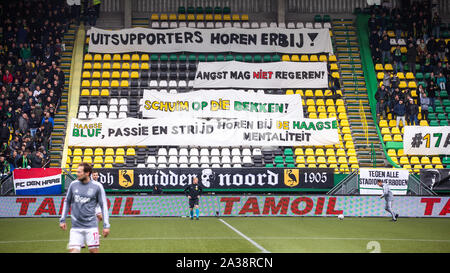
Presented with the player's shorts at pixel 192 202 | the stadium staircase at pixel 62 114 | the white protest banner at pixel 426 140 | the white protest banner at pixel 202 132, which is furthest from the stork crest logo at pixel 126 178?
the white protest banner at pixel 426 140

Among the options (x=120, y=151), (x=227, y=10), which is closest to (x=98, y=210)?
(x=120, y=151)

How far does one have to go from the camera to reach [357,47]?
3806 cm

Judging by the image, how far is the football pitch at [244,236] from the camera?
46.4 feet

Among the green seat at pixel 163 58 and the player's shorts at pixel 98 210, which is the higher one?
the green seat at pixel 163 58

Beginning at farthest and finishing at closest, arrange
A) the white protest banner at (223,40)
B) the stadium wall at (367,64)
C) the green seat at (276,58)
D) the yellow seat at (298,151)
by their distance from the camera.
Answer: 1. the green seat at (276,58)
2. the white protest banner at (223,40)
3. the stadium wall at (367,64)
4. the yellow seat at (298,151)

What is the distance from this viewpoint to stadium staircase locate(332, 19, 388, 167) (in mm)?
31719

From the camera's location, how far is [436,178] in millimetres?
27703

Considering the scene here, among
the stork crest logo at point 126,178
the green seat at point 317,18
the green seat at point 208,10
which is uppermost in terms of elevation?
the green seat at point 208,10

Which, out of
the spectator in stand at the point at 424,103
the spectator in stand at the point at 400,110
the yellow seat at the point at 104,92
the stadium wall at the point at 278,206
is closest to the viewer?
the stadium wall at the point at 278,206

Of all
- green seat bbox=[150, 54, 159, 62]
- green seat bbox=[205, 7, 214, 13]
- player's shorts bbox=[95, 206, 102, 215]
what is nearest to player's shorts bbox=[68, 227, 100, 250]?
player's shorts bbox=[95, 206, 102, 215]

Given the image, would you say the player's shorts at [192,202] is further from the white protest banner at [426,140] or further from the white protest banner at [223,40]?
the white protest banner at [223,40]

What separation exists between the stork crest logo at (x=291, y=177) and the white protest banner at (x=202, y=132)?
344 cm
